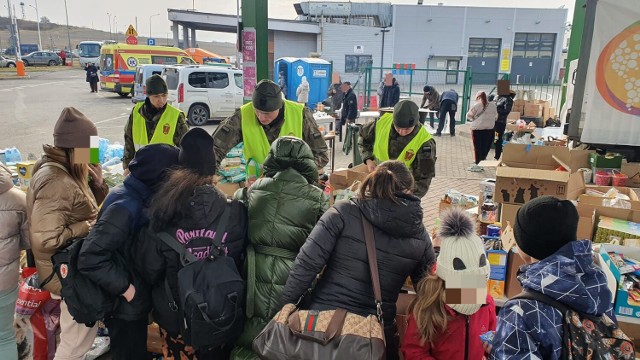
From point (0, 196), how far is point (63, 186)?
462 millimetres

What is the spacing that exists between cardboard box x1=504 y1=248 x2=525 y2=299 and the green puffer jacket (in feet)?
4.38

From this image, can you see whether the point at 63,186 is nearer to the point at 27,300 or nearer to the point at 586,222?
the point at 27,300

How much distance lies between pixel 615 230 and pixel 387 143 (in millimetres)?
2017

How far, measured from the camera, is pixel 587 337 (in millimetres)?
1662

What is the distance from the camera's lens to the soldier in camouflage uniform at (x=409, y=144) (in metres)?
4.34

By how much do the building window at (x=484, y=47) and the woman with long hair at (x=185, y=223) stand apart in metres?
38.3

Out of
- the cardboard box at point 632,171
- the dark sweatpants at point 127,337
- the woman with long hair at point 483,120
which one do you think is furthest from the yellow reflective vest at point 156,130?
the woman with long hair at point 483,120

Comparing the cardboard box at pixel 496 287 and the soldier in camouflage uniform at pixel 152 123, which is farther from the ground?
the soldier in camouflage uniform at pixel 152 123

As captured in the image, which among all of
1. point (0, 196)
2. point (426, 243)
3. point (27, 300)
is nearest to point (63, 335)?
point (27, 300)

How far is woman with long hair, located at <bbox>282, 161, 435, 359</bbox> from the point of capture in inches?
92.8

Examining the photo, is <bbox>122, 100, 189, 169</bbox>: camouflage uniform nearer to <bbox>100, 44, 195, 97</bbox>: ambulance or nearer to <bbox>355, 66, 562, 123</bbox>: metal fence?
<bbox>355, 66, 562, 123</bbox>: metal fence

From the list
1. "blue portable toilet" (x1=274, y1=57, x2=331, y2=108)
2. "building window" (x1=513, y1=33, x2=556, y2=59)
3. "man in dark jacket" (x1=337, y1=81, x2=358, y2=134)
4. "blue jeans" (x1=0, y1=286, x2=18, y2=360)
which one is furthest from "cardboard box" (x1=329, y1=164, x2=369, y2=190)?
"building window" (x1=513, y1=33, x2=556, y2=59)

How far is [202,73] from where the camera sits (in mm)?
15602

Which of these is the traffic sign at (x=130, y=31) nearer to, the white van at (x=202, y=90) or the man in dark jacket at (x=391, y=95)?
the white van at (x=202, y=90)
